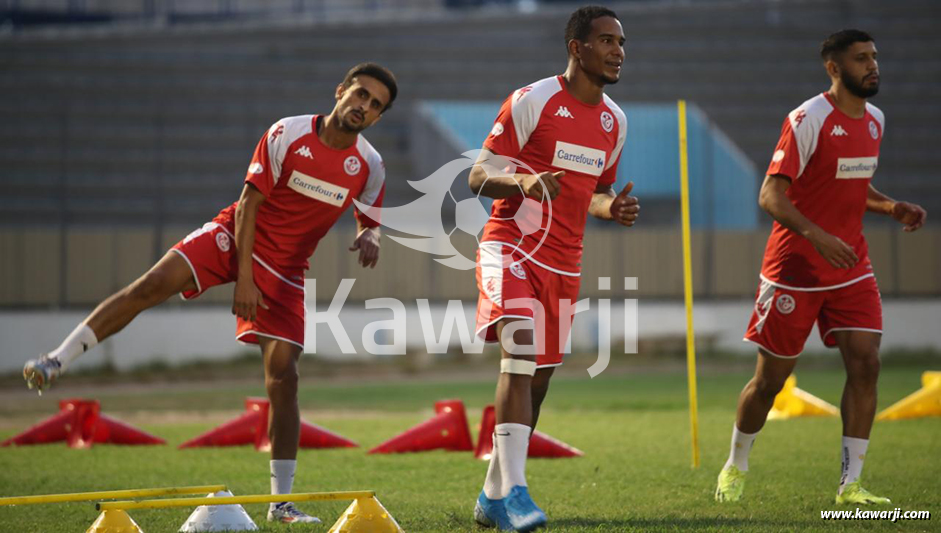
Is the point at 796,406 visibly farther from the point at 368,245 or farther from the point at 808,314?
the point at 368,245

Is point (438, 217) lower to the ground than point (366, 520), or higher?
lower

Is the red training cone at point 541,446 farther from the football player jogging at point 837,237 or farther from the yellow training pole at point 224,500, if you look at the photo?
the yellow training pole at point 224,500

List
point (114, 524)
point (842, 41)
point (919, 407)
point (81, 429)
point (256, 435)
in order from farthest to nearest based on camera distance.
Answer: point (919, 407), point (81, 429), point (256, 435), point (842, 41), point (114, 524)

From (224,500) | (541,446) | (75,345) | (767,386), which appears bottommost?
(541,446)

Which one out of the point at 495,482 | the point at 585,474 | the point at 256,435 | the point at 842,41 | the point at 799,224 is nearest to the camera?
the point at 495,482

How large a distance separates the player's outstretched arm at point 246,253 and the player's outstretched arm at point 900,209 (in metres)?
3.43

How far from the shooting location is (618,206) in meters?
5.83

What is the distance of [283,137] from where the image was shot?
6348 millimetres

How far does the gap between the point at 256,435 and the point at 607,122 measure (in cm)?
499

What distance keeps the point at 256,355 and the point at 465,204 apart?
4776mm

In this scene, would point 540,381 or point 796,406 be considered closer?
point 540,381

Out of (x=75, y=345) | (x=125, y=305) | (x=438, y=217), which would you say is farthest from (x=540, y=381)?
(x=438, y=217)

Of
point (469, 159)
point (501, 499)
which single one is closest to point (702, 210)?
point (469, 159)

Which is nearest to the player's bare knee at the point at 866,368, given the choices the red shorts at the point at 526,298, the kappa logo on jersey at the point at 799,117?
the kappa logo on jersey at the point at 799,117
